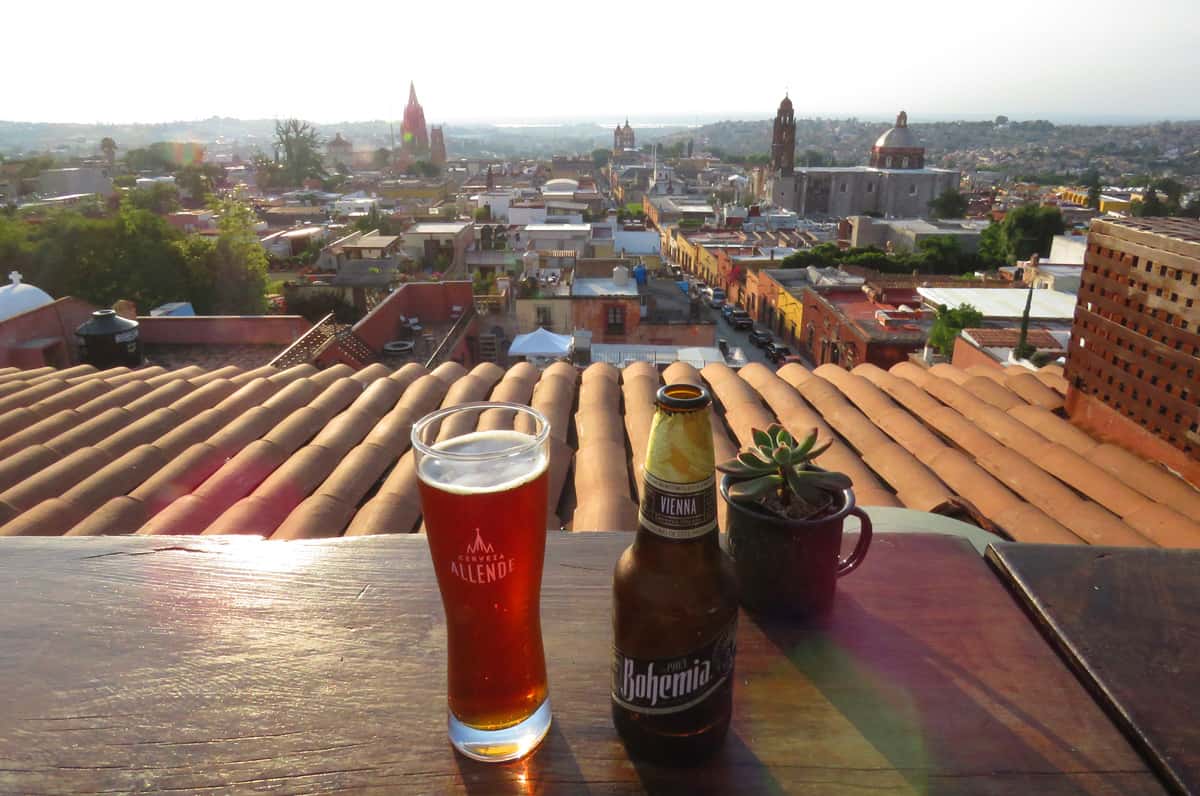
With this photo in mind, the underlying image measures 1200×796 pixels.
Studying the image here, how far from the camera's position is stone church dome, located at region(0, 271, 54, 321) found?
12.1 metres

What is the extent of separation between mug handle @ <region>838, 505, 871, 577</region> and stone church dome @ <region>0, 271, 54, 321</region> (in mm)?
14429

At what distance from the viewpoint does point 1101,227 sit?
3.18 meters

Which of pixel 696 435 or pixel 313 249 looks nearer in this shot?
pixel 696 435

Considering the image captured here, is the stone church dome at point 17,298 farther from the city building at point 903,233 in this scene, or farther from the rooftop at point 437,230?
the city building at point 903,233

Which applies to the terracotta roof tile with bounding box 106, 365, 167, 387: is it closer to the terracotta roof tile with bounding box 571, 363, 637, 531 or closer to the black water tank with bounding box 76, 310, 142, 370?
the terracotta roof tile with bounding box 571, 363, 637, 531

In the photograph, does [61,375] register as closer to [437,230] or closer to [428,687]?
[428,687]

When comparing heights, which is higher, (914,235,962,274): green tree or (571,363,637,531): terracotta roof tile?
(571,363,637,531): terracotta roof tile

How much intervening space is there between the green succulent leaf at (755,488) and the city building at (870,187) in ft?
203

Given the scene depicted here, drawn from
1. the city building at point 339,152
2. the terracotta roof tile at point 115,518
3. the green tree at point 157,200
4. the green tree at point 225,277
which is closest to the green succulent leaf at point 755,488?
the terracotta roof tile at point 115,518

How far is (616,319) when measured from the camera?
19.5 meters

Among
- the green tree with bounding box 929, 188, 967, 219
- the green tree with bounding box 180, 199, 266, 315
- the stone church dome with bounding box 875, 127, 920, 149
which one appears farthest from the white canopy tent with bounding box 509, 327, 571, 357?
the stone church dome with bounding box 875, 127, 920, 149

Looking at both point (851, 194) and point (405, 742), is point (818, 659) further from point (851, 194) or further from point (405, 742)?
point (851, 194)

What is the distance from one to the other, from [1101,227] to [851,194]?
62262 mm

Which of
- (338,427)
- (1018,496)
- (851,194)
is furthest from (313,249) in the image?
(851,194)
